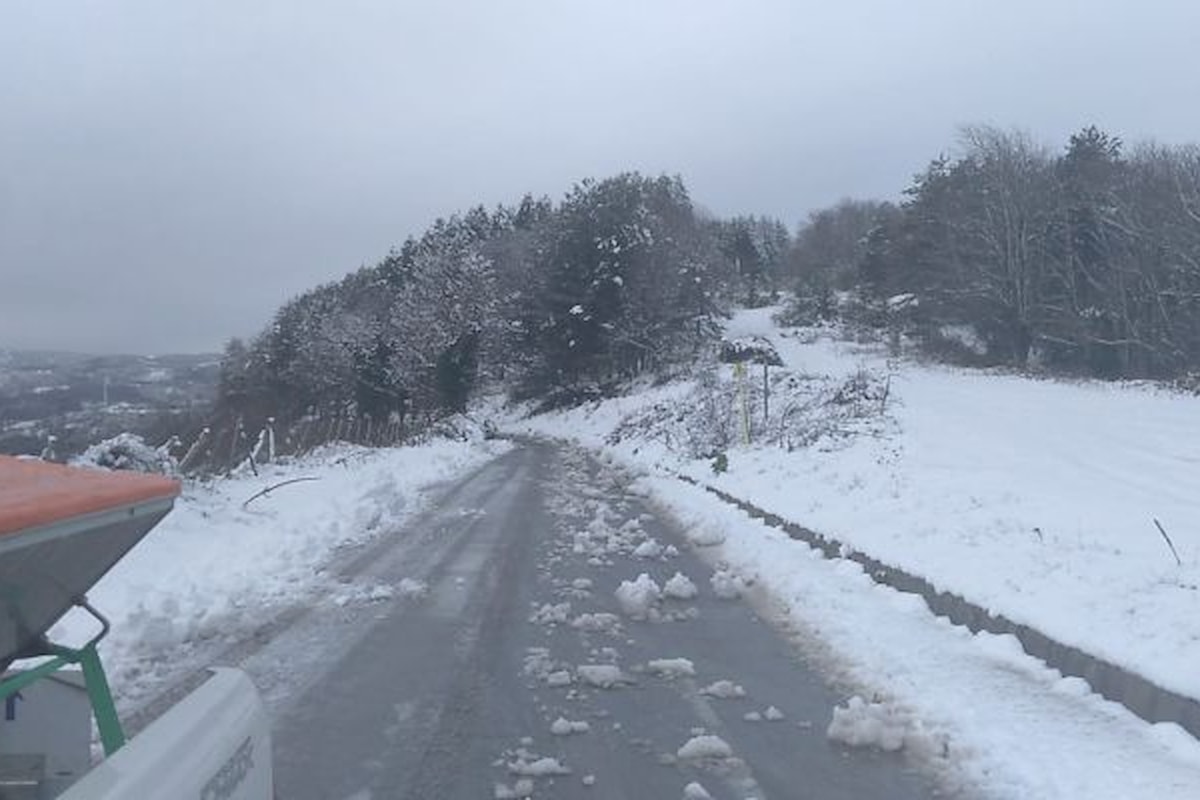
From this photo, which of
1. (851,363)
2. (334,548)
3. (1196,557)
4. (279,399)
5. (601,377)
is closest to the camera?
(1196,557)

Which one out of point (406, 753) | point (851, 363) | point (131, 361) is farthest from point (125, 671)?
point (851, 363)

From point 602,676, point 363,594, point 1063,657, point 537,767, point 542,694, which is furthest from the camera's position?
point 363,594

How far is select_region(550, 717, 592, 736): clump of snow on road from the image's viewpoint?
6957 mm

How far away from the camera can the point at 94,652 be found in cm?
315

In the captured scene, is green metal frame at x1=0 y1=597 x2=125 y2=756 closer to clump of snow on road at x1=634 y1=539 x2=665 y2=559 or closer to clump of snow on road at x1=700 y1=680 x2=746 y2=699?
clump of snow on road at x1=700 y1=680 x2=746 y2=699

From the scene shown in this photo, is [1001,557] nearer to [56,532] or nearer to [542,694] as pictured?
[542,694]

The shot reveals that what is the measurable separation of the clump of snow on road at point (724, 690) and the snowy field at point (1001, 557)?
94cm

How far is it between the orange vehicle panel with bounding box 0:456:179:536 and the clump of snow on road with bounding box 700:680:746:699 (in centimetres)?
532

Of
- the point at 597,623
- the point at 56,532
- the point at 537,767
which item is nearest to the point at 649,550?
the point at 597,623

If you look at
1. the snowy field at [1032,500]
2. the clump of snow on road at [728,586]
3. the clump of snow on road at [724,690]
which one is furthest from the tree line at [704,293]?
the clump of snow on road at [724,690]

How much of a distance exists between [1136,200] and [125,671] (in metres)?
51.2

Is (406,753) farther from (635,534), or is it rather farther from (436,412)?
(436,412)

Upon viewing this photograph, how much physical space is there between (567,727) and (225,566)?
7317 millimetres

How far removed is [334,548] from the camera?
15.8 meters
